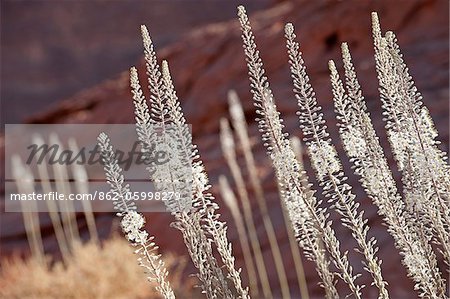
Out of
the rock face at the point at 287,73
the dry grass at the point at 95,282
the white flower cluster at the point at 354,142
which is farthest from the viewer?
the rock face at the point at 287,73

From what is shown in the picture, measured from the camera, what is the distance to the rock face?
766cm

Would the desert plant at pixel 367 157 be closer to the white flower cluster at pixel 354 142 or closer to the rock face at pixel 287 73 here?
the white flower cluster at pixel 354 142

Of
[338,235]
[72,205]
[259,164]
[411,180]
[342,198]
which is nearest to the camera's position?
[342,198]

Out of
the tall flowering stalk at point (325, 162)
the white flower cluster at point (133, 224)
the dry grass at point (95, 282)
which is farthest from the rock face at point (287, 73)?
the white flower cluster at point (133, 224)

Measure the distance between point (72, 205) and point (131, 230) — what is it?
764cm

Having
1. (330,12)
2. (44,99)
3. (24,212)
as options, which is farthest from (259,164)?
(44,99)

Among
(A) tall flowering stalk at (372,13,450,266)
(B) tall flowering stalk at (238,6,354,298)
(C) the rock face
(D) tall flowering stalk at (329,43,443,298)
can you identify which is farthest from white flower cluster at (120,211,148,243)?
(C) the rock face

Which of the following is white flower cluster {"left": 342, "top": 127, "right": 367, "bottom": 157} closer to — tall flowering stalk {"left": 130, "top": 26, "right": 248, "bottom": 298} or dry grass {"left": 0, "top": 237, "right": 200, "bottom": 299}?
tall flowering stalk {"left": 130, "top": 26, "right": 248, "bottom": 298}

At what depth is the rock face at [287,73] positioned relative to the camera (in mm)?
7664

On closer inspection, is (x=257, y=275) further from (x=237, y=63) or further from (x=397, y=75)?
(x=397, y=75)

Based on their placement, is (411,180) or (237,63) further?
(237,63)

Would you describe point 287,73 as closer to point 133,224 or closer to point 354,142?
point 354,142

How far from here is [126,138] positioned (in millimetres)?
10492

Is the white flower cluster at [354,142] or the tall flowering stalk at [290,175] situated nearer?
the tall flowering stalk at [290,175]
